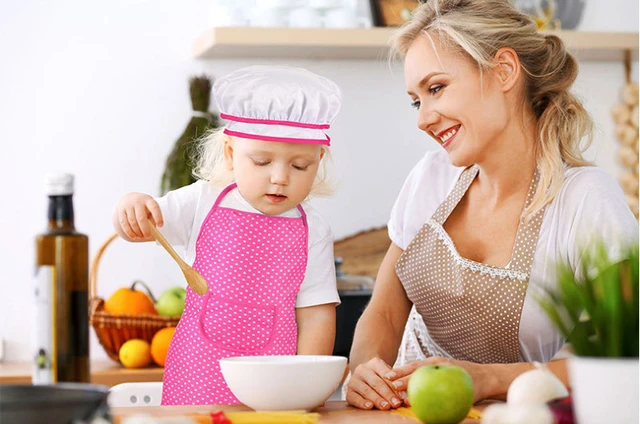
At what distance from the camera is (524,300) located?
1.64 meters

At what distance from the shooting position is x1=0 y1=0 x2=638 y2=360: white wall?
9.27 feet

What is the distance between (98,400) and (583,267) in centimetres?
48

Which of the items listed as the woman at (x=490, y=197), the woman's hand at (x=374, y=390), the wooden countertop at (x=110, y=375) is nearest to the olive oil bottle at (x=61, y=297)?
the woman's hand at (x=374, y=390)

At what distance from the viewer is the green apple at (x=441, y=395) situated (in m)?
1.03

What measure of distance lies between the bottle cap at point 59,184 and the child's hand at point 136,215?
36 cm

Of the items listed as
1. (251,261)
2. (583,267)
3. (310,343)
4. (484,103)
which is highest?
(484,103)

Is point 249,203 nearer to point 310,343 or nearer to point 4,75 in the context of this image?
point 310,343

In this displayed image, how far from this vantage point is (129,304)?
98.6 inches

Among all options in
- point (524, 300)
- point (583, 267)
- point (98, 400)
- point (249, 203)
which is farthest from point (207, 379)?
point (583, 267)

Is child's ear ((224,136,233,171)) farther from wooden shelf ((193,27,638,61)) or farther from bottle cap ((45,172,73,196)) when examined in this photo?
wooden shelf ((193,27,638,61))

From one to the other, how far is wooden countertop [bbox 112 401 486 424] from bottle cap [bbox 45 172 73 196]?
29 centimetres

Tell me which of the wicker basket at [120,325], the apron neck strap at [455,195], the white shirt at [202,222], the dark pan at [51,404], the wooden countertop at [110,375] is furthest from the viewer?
the wicker basket at [120,325]

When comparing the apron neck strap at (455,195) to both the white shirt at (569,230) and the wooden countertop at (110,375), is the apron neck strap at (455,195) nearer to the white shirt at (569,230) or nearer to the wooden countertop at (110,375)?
the white shirt at (569,230)

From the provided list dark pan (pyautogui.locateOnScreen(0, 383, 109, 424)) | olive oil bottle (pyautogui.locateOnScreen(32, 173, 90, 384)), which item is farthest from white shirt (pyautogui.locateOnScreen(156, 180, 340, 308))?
dark pan (pyautogui.locateOnScreen(0, 383, 109, 424))
